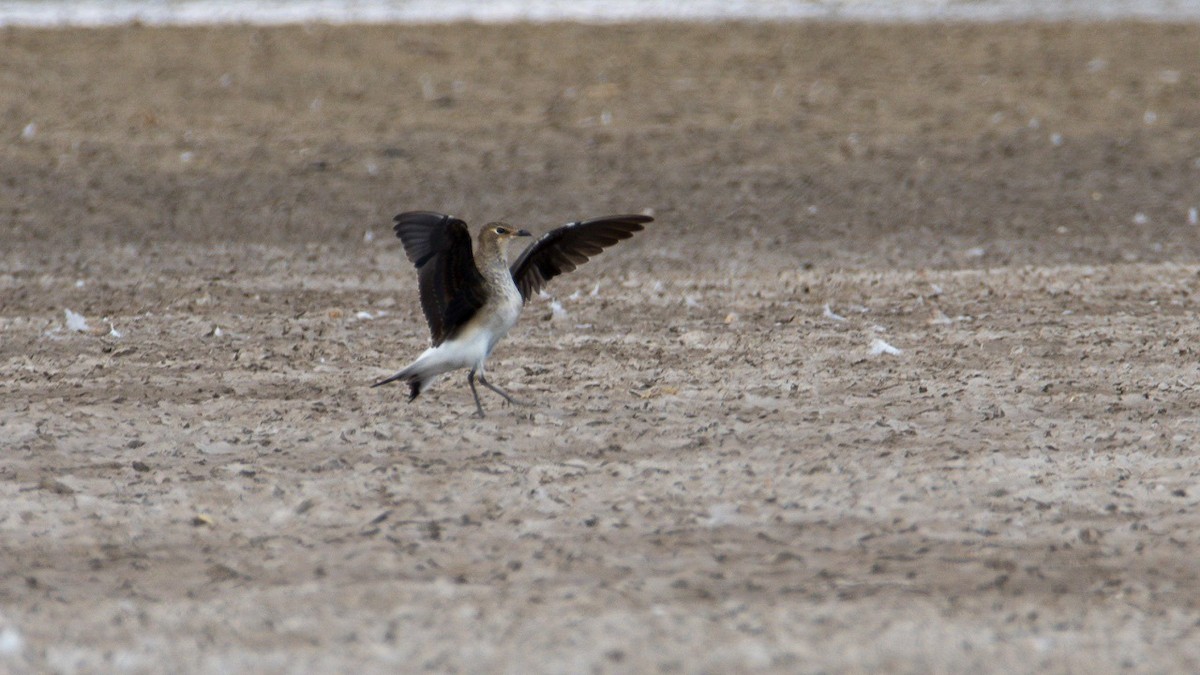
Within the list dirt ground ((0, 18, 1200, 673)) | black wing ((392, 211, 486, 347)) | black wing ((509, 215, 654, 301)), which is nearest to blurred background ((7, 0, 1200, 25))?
dirt ground ((0, 18, 1200, 673))

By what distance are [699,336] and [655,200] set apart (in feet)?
10.2

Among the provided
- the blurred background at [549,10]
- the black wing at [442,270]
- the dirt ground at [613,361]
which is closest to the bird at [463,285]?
the black wing at [442,270]

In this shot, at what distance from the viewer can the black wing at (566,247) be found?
21.0 ft

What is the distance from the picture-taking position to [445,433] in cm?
605

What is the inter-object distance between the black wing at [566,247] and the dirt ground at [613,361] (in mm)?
463

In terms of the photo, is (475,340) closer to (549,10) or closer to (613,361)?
(613,361)

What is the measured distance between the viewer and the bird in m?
5.98

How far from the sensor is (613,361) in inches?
284

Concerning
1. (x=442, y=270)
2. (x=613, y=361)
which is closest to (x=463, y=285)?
(x=442, y=270)

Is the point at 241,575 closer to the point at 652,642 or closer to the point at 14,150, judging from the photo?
the point at 652,642

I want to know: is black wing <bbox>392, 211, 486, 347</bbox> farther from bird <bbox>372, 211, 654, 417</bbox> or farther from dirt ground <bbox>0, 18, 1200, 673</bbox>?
dirt ground <bbox>0, 18, 1200, 673</bbox>

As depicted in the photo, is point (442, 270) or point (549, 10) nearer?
point (442, 270)

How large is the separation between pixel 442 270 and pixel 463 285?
97 mm

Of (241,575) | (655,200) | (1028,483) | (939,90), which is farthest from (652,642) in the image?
(939,90)
